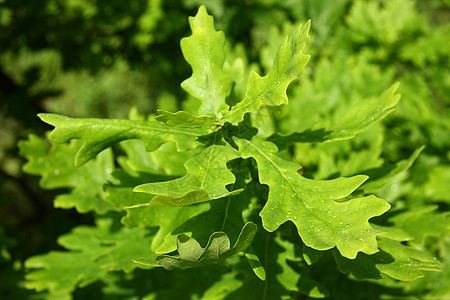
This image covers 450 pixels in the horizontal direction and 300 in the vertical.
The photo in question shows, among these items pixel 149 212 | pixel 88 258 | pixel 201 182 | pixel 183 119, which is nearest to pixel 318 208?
pixel 201 182

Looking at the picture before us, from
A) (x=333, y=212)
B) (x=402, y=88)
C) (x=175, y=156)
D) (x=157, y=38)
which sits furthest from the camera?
(x=157, y=38)

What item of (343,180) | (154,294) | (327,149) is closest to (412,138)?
(327,149)

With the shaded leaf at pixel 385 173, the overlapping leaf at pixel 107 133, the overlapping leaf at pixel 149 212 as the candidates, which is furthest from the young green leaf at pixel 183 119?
the shaded leaf at pixel 385 173

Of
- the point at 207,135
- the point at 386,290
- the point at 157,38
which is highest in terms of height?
the point at 157,38

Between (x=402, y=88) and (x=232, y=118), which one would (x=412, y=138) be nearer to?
(x=402, y=88)

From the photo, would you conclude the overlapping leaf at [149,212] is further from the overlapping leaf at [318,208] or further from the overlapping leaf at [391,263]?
the overlapping leaf at [391,263]

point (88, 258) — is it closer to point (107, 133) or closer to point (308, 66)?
point (107, 133)

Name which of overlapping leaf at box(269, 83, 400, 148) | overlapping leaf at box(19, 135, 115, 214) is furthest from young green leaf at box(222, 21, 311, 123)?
overlapping leaf at box(19, 135, 115, 214)

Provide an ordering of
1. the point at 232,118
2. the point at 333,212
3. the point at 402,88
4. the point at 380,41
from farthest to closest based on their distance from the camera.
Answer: the point at 380,41 < the point at 402,88 < the point at 232,118 < the point at 333,212
